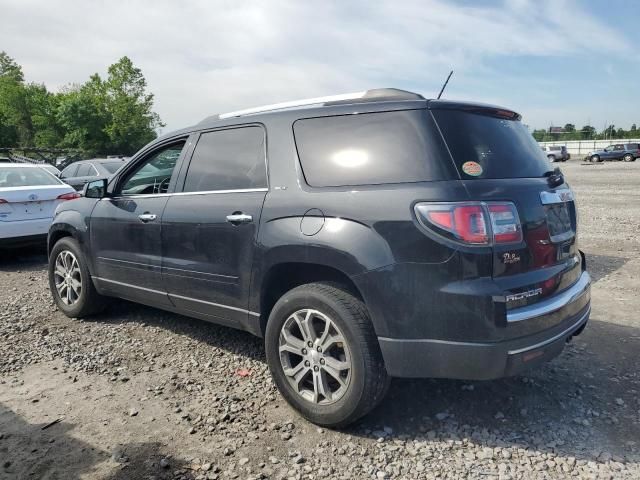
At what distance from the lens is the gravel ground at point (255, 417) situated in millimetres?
2664

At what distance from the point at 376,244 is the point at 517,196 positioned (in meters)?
0.80

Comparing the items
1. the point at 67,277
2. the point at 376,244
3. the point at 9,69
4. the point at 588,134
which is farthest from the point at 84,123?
the point at 588,134

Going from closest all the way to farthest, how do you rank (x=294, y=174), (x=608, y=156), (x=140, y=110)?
(x=294, y=174), (x=608, y=156), (x=140, y=110)

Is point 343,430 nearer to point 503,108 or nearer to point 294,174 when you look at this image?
point 294,174

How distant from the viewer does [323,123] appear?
3.19 metres

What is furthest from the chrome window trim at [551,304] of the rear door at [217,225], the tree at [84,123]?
the tree at [84,123]

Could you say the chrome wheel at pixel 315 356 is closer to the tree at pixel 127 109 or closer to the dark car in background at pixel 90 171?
the dark car in background at pixel 90 171

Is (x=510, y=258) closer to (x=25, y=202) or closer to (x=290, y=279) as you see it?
(x=290, y=279)

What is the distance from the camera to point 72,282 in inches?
199

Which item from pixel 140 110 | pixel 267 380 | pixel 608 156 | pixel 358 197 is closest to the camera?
pixel 358 197

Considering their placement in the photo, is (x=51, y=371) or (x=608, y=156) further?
(x=608, y=156)

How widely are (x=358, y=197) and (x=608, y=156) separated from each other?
49666 mm

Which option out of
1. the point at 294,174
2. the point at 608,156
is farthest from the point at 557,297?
the point at 608,156

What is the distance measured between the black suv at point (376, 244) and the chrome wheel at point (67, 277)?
1.69 m
